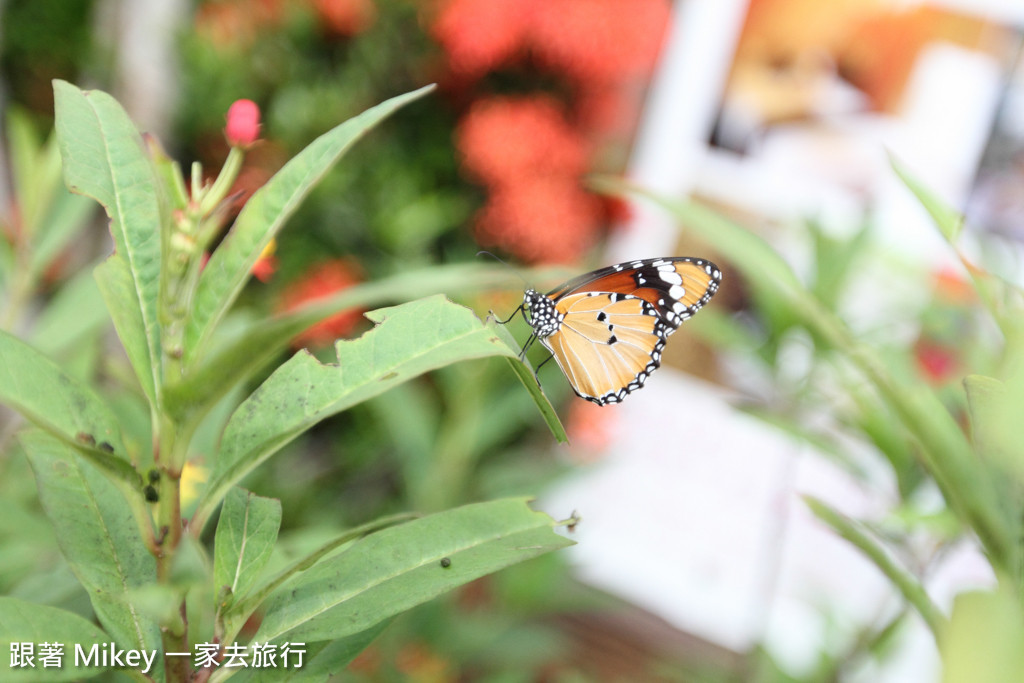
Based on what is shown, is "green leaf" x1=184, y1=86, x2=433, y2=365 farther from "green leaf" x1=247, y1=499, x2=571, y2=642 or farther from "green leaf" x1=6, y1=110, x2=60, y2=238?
"green leaf" x1=6, y1=110, x2=60, y2=238

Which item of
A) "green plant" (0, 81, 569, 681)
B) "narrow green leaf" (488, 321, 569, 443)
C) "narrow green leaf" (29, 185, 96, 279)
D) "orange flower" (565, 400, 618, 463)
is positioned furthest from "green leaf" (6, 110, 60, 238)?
"orange flower" (565, 400, 618, 463)

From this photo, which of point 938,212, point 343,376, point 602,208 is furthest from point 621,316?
point 602,208

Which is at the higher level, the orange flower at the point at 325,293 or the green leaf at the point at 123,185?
the green leaf at the point at 123,185

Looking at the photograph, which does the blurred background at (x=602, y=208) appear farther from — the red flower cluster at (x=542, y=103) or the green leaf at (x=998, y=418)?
the green leaf at (x=998, y=418)

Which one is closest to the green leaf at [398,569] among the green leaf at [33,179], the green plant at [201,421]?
the green plant at [201,421]

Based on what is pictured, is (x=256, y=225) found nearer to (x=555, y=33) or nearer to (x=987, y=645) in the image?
(x=987, y=645)

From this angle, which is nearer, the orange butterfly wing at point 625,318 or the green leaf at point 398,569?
the green leaf at point 398,569

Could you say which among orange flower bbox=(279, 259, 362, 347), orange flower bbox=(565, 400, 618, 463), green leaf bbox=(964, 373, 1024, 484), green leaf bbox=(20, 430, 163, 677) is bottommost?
orange flower bbox=(565, 400, 618, 463)
